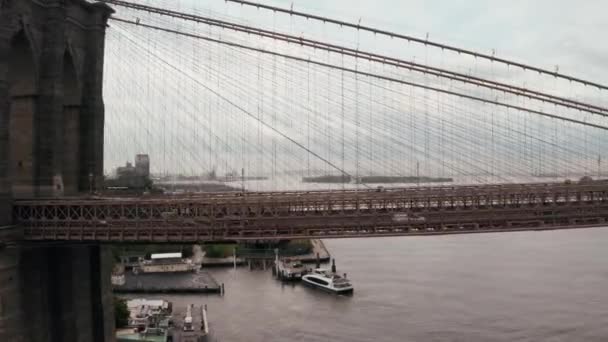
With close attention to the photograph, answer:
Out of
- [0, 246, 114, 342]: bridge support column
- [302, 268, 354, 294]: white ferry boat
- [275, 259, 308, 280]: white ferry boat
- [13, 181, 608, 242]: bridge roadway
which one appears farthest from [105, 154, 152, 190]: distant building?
[275, 259, 308, 280]: white ferry boat

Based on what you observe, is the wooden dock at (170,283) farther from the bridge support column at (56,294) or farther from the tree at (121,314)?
the bridge support column at (56,294)

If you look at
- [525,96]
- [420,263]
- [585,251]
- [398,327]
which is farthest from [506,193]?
[585,251]

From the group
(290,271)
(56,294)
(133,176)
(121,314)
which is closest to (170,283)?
(290,271)

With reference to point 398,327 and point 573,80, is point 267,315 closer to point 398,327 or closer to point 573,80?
point 398,327

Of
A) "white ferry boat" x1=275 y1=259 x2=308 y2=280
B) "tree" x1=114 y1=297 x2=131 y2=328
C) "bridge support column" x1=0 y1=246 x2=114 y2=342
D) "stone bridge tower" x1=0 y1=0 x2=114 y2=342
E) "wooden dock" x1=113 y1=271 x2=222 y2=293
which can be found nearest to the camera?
"bridge support column" x1=0 y1=246 x2=114 y2=342

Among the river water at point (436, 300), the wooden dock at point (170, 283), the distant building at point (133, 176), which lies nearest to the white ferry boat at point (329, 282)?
the river water at point (436, 300)

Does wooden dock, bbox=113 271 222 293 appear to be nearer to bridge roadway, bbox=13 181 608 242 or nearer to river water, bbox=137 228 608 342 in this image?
river water, bbox=137 228 608 342
